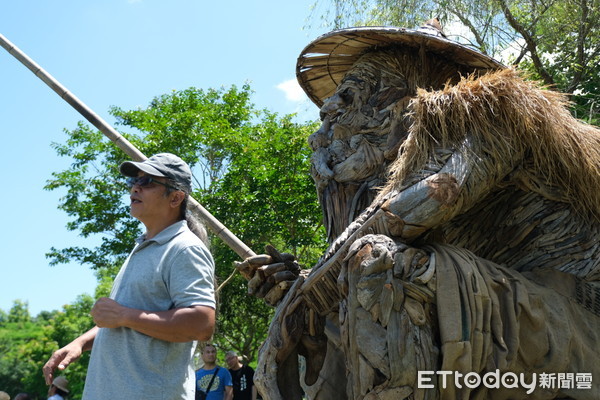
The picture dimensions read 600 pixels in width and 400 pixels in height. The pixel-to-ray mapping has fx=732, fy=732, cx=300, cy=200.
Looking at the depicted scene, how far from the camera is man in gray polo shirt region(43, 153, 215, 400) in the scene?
9.39 feet

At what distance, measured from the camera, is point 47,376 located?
298cm

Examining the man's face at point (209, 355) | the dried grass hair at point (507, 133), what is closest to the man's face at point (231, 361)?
the man's face at point (209, 355)

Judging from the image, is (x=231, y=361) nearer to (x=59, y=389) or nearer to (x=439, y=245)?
(x=59, y=389)

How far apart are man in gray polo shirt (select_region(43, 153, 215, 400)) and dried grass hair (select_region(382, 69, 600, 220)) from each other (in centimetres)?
101

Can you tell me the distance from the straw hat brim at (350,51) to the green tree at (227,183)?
8602 millimetres

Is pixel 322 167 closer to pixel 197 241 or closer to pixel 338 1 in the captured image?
pixel 197 241

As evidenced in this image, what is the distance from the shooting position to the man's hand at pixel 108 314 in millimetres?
2867

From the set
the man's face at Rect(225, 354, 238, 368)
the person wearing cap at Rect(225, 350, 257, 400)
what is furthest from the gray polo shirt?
the man's face at Rect(225, 354, 238, 368)

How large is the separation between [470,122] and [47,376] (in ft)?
7.22

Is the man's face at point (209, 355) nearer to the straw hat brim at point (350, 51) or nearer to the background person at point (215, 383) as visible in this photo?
the background person at point (215, 383)

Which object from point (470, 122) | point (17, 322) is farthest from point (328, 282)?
point (17, 322)

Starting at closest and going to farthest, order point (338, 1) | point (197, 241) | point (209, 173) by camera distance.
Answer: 1. point (197, 241)
2. point (338, 1)
3. point (209, 173)

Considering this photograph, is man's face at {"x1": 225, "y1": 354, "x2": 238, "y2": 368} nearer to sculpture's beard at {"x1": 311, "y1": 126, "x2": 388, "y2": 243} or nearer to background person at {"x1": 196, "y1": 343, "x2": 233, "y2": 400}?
background person at {"x1": 196, "y1": 343, "x2": 233, "y2": 400}

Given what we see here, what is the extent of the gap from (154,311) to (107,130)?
5.90 feet
